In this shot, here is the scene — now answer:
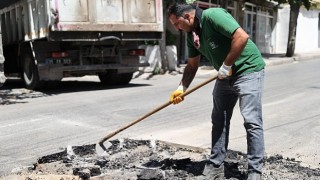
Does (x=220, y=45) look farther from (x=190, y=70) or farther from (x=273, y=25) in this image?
(x=273, y=25)

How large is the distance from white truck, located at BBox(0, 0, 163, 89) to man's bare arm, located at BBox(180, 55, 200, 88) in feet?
21.4

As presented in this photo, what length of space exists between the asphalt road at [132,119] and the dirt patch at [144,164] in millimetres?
329

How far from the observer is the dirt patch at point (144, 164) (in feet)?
14.3

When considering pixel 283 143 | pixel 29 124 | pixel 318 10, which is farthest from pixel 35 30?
pixel 318 10

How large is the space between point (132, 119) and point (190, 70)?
3.08 metres

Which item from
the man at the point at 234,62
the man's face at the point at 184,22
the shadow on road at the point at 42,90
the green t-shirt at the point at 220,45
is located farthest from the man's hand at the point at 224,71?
the shadow on road at the point at 42,90

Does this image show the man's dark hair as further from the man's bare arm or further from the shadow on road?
the shadow on road

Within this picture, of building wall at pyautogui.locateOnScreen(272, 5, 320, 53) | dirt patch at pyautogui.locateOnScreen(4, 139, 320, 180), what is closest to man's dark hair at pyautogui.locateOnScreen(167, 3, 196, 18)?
dirt patch at pyautogui.locateOnScreen(4, 139, 320, 180)

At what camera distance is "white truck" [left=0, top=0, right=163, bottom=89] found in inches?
422

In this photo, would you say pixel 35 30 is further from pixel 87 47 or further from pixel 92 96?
pixel 92 96

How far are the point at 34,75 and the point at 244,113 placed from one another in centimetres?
867

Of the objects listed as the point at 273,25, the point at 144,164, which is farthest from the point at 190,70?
the point at 273,25

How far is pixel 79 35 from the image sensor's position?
10969 millimetres

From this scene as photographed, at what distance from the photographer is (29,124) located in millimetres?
7281
